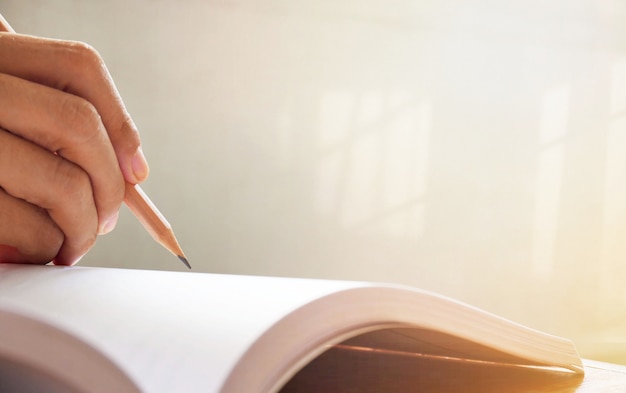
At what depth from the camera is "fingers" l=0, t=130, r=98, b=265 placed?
0.28 m

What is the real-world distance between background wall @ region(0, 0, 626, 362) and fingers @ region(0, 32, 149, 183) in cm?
228

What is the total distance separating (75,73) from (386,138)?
7.95ft

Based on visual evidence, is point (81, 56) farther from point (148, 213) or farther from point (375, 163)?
point (375, 163)

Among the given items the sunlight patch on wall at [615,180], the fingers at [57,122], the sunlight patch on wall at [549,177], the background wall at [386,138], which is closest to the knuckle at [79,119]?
the fingers at [57,122]

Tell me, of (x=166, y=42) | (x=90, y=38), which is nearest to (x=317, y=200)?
(x=166, y=42)

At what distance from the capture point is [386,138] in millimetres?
Answer: 2658

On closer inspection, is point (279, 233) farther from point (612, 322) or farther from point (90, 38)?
point (612, 322)

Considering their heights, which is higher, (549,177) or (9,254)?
(9,254)

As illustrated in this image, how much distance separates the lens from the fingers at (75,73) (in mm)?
278

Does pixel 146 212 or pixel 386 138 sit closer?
pixel 146 212

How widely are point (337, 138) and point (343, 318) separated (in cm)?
251

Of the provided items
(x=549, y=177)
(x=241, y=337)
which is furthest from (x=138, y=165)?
(x=549, y=177)

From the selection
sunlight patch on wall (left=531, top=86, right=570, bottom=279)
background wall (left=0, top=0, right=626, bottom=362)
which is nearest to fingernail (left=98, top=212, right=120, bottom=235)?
background wall (left=0, top=0, right=626, bottom=362)

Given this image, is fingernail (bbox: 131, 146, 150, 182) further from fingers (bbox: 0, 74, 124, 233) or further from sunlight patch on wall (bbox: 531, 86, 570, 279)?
sunlight patch on wall (bbox: 531, 86, 570, 279)
